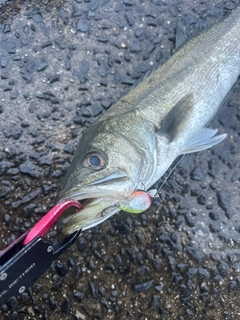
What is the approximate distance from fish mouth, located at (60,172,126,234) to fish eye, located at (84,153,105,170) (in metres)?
0.12

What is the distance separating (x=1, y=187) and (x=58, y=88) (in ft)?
3.65

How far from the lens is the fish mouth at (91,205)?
2.67m

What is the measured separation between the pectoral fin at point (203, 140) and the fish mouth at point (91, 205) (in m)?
0.99

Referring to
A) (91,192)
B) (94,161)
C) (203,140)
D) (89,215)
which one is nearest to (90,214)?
(89,215)

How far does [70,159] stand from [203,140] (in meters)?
1.25

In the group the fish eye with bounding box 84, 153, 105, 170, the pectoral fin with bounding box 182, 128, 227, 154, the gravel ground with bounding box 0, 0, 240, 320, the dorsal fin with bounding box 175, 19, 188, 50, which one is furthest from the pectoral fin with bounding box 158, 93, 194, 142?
the dorsal fin with bounding box 175, 19, 188, 50

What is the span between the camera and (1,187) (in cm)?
351

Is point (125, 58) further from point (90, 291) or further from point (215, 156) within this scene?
point (90, 291)

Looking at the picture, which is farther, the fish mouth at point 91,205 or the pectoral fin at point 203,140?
the pectoral fin at point 203,140

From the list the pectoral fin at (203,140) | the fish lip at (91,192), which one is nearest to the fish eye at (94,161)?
the fish lip at (91,192)

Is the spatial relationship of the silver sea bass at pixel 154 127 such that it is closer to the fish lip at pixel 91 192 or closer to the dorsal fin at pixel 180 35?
the fish lip at pixel 91 192

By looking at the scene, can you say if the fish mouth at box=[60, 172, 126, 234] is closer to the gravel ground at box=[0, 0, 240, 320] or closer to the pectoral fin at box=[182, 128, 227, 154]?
the gravel ground at box=[0, 0, 240, 320]

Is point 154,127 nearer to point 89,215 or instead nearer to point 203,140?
point 203,140

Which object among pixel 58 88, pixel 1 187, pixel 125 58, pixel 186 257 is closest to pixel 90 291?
pixel 186 257
